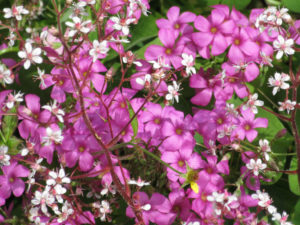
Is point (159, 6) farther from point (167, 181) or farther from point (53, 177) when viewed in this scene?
point (53, 177)

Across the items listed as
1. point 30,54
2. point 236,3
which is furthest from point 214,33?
point 30,54

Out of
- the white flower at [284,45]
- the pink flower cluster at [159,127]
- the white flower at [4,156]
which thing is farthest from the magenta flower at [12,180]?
the white flower at [284,45]

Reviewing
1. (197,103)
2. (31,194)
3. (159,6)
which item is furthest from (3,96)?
(159,6)

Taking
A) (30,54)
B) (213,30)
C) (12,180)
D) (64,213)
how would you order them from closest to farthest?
(30,54)
(64,213)
(12,180)
(213,30)

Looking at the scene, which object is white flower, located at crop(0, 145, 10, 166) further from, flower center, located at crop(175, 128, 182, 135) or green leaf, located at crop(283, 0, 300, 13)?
green leaf, located at crop(283, 0, 300, 13)

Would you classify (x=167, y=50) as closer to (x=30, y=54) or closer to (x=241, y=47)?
(x=241, y=47)

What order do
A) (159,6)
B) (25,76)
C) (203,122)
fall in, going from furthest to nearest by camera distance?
1. (159,6)
2. (25,76)
3. (203,122)

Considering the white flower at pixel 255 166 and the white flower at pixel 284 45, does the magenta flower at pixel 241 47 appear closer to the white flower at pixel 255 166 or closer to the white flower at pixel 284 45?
the white flower at pixel 284 45
